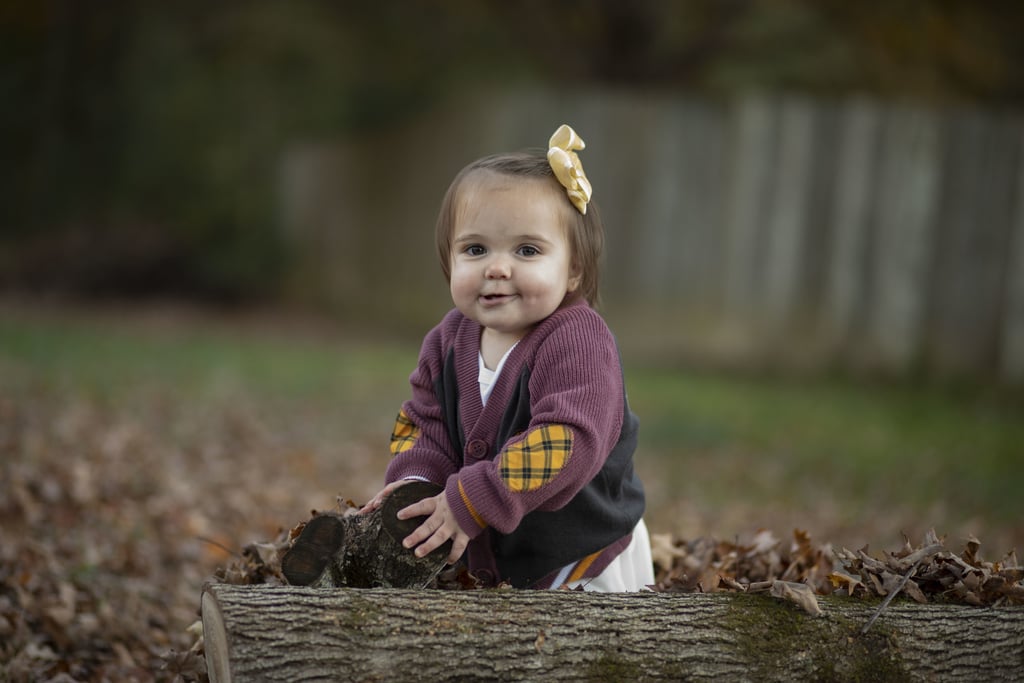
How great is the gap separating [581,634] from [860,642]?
0.74 m

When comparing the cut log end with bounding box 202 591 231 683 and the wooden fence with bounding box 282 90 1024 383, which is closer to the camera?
the cut log end with bounding box 202 591 231 683

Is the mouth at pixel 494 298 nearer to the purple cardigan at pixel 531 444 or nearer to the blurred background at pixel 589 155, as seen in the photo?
the purple cardigan at pixel 531 444

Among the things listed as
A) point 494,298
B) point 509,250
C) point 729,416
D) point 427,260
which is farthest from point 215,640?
point 427,260

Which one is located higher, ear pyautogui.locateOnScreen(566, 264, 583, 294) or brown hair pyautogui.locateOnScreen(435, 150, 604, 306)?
brown hair pyautogui.locateOnScreen(435, 150, 604, 306)

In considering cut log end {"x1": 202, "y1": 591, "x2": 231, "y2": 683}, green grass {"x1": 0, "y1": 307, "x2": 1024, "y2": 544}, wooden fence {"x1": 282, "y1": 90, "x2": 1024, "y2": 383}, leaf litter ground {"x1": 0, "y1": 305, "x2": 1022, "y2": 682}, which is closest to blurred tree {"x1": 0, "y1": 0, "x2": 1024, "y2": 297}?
wooden fence {"x1": 282, "y1": 90, "x2": 1024, "y2": 383}

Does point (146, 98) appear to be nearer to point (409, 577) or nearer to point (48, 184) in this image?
point (48, 184)

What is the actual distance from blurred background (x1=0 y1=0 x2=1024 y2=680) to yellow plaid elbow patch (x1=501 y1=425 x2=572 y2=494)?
1.75 metres

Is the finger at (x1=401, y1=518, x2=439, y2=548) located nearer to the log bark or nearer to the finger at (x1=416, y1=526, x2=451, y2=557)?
the finger at (x1=416, y1=526, x2=451, y2=557)

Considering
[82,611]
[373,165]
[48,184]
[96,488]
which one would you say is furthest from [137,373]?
[48,184]

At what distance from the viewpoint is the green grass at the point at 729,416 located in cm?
685

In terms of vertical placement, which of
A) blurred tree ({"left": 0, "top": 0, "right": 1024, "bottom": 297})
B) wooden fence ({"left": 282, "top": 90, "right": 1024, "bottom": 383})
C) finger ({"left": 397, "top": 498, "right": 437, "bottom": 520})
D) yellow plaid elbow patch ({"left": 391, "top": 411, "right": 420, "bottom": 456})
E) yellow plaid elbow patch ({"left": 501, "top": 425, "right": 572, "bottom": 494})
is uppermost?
blurred tree ({"left": 0, "top": 0, "right": 1024, "bottom": 297})

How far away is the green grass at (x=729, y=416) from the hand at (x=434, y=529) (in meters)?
3.87

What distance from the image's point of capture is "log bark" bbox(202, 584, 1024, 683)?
99.7 inches

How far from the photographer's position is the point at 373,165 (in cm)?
1609
